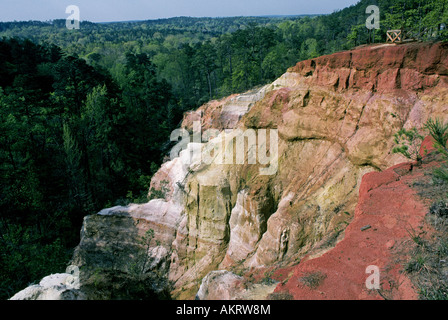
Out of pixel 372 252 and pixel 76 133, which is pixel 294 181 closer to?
pixel 372 252

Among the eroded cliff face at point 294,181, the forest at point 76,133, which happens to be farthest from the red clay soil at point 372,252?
the forest at point 76,133

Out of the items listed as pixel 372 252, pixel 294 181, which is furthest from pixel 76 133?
pixel 372 252

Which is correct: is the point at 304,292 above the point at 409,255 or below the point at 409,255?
below

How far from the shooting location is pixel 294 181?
13.5 meters

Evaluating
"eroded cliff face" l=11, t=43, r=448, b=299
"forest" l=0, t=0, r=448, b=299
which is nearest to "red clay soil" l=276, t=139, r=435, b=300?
"eroded cliff face" l=11, t=43, r=448, b=299

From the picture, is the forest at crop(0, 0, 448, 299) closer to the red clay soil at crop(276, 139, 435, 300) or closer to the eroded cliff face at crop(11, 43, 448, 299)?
the eroded cliff face at crop(11, 43, 448, 299)

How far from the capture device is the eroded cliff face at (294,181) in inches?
431

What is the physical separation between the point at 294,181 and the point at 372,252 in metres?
7.23

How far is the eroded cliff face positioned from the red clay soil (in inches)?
53.9

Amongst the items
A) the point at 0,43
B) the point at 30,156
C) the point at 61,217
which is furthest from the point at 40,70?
the point at 61,217
